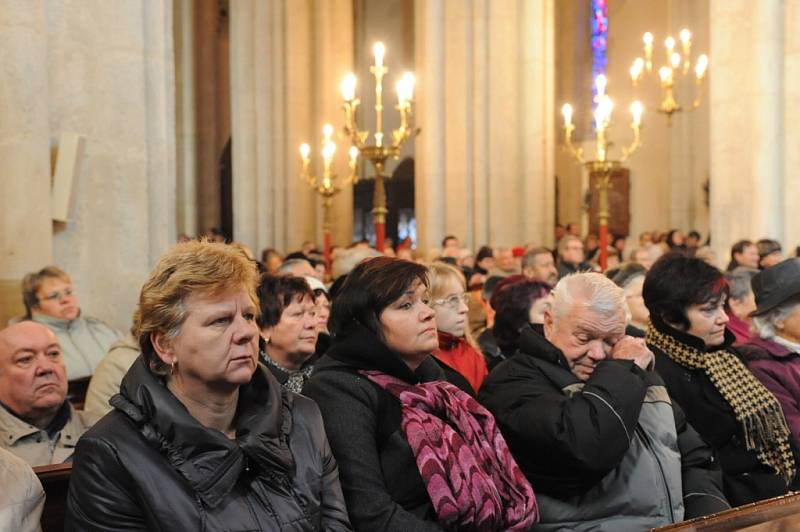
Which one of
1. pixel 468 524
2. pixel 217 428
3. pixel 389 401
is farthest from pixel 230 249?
pixel 468 524

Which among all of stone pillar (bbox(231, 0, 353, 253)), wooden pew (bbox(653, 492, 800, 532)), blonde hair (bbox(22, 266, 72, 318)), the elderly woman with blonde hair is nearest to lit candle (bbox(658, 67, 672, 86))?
stone pillar (bbox(231, 0, 353, 253))

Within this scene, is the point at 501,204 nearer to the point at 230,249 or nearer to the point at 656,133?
the point at 656,133

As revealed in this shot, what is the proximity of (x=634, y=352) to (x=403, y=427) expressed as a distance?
94 centimetres

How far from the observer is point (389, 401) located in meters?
3.12

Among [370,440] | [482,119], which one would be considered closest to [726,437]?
[370,440]

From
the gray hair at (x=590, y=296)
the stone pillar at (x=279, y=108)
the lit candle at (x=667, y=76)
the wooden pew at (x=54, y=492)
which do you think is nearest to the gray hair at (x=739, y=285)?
the gray hair at (x=590, y=296)

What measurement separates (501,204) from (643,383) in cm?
1214

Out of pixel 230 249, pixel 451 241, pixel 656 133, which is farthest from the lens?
pixel 656 133

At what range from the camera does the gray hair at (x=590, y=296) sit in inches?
140

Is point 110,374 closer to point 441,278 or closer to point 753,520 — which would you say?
point 441,278

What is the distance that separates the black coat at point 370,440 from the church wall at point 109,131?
13.0 ft

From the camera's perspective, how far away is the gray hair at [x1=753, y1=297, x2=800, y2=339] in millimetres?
4520

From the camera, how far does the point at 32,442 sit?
3889mm

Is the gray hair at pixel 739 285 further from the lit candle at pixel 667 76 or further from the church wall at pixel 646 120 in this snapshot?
the church wall at pixel 646 120
